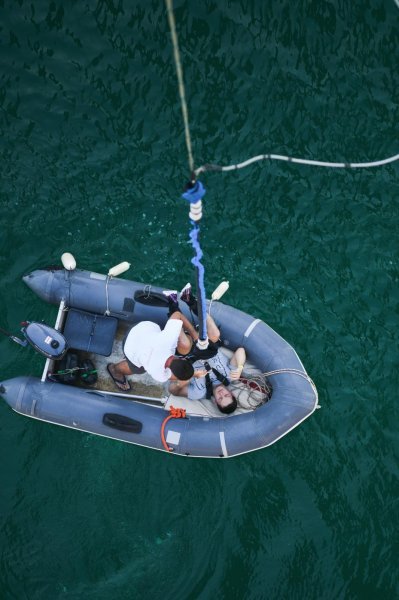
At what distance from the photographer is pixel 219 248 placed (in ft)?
26.9

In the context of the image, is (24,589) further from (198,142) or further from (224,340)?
(198,142)

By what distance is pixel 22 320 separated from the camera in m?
7.80

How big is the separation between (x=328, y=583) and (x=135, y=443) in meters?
2.70

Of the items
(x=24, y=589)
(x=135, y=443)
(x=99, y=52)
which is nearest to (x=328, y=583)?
(x=135, y=443)

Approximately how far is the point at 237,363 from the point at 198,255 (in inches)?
88.8

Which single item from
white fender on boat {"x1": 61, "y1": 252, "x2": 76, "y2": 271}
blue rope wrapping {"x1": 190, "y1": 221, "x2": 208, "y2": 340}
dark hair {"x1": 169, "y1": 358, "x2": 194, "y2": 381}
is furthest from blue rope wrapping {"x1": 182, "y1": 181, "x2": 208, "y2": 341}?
white fender on boat {"x1": 61, "y1": 252, "x2": 76, "y2": 271}

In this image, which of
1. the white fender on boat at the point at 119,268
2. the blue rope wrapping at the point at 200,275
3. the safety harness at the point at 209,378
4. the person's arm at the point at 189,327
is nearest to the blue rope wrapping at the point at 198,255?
the blue rope wrapping at the point at 200,275

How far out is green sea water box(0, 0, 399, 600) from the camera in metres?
7.13

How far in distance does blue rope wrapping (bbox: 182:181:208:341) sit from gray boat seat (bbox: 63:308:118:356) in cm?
147

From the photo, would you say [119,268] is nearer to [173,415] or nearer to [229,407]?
[173,415]

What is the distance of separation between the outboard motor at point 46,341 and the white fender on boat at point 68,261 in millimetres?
830

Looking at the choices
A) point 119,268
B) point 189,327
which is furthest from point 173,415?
point 119,268

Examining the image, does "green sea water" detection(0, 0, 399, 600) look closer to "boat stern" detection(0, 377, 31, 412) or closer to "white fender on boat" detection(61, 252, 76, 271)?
"boat stern" detection(0, 377, 31, 412)

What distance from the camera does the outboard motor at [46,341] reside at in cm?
695
